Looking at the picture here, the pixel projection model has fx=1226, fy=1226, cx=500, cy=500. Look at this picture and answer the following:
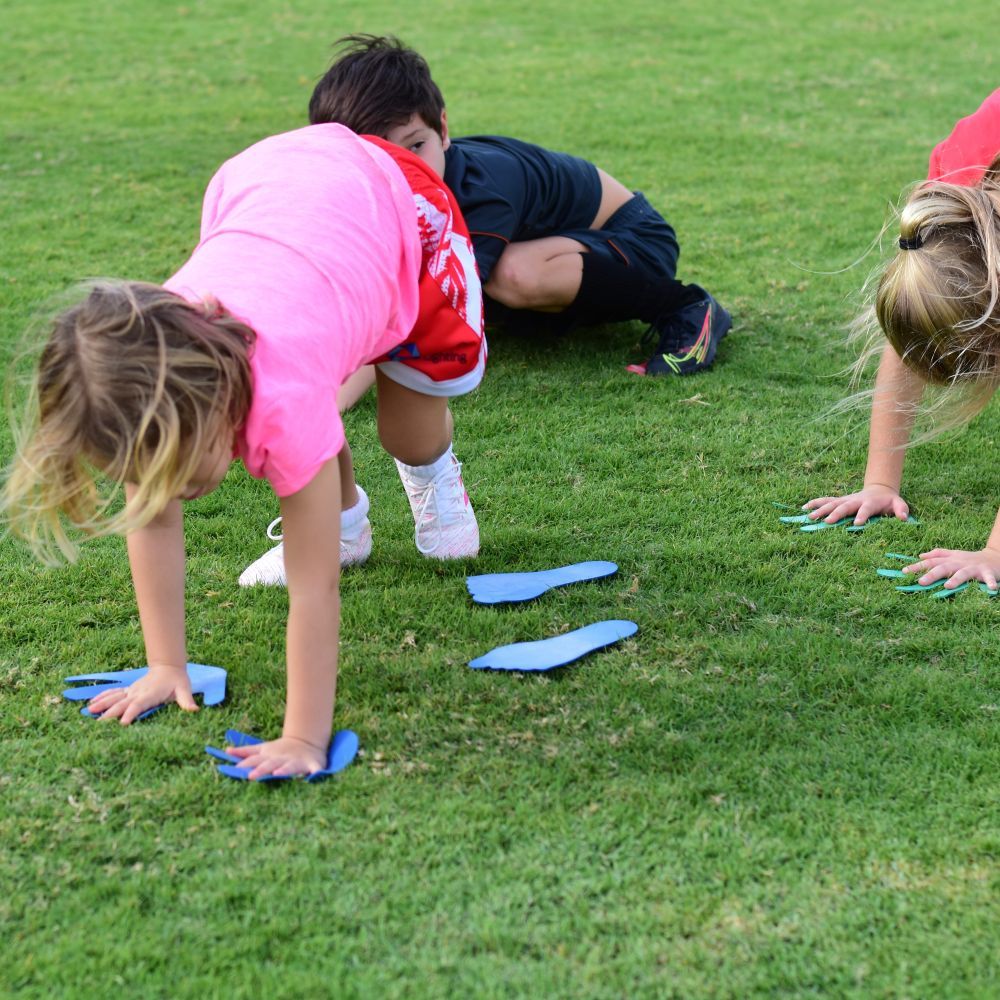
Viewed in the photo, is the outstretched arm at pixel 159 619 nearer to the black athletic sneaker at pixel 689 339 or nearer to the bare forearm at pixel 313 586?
the bare forearm at pixel 313 586

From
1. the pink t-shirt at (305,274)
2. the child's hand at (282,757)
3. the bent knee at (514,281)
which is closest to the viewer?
the pink t-shirt at (305,274)

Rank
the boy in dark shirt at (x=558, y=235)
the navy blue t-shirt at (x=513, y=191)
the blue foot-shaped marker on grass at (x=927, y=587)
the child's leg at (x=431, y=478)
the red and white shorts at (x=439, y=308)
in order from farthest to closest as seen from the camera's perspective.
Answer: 1. the navy blue t-shirt at (x=513, y=191)
2. the boy in dark shirt at (x=558, y=235)
3. the child's leg at (x=431, y=478)
4. the blue foot-shaped marker on grass at (x=927, y=587)
5. the red and white shorts at (x=439, y=308)

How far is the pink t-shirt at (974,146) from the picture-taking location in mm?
2824

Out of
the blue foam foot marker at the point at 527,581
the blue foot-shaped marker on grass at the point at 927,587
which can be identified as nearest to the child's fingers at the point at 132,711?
the blue foam foot marker at the point at 527,581

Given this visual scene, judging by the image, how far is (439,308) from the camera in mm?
2525

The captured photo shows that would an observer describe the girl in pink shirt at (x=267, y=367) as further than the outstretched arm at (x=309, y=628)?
No

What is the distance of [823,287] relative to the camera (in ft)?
15.4

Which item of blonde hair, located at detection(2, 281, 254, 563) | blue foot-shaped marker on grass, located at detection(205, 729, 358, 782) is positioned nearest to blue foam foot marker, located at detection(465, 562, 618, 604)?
blue foot-shaped marker on grass, located at detection(205, 729, 358, 782)

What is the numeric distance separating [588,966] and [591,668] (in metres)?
0.78

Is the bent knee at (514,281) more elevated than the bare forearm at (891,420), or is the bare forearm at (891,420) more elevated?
the bent knee at (514,281)

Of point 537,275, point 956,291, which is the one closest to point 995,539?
point 956,291

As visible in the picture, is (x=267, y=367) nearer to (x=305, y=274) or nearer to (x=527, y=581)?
(x=305, y=274)

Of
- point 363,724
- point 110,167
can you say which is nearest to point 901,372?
point 363,724

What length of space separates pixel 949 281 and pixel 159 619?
167 centimetres
